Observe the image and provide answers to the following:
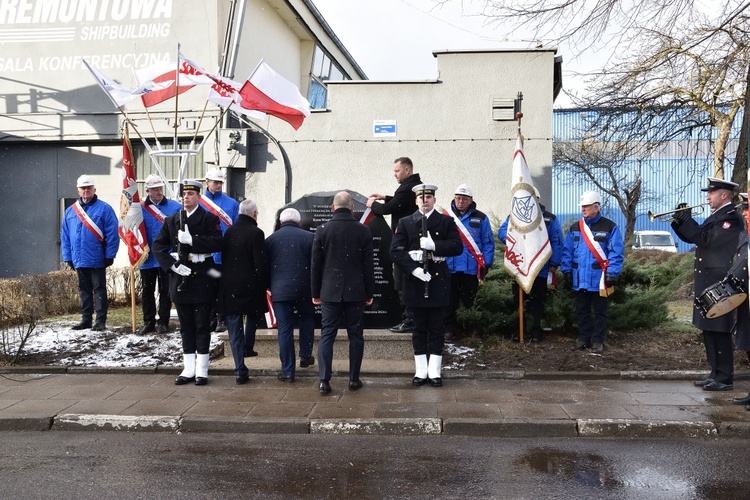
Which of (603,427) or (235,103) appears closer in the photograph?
(603,427)

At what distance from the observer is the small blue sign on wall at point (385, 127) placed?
44.0ft

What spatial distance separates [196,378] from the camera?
7992 millimetres

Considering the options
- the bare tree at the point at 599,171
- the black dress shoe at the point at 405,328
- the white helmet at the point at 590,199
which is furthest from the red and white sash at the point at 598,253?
the bare tree at the point at 599,171

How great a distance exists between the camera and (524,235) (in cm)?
933

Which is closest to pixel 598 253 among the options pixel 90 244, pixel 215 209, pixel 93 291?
pixel 215 209

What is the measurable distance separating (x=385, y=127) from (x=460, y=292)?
5.06 meters

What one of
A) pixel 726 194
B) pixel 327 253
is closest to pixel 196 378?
pixel 327 253

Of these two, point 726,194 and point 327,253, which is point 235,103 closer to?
point 327,253

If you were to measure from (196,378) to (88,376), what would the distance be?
1563 mm

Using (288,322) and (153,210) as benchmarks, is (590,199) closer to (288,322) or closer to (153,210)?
(288,322)

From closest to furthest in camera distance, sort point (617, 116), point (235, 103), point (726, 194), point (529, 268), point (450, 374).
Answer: point (726, 194) → point (450, 374) → point (529, 268) → point (235, 103) → point (617, 116)

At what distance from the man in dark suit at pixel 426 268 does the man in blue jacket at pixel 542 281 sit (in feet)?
6.38

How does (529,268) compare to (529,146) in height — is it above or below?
below

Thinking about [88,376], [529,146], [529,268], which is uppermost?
[529,146]
